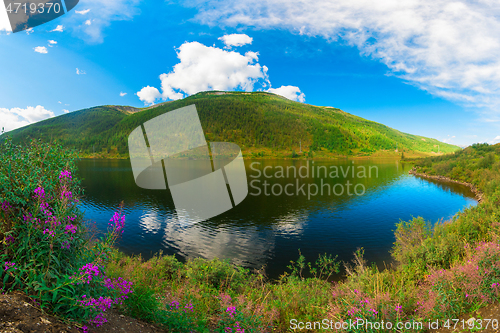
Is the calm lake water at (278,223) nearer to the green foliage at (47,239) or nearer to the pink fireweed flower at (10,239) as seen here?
the green foliage at (47,239)

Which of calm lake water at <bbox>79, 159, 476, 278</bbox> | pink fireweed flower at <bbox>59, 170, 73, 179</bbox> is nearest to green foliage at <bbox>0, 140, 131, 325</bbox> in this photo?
pink fireweed flower at <bbox>59, 170, 73, 179</bbox>

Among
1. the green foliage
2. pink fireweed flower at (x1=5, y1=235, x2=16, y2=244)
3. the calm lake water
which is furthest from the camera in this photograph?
the calm lake water

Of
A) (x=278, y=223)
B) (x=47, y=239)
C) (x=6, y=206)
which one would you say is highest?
(x=6, y=206)

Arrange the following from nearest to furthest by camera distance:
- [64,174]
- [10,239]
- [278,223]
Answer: [10,239] < [64,174] < [278,223]

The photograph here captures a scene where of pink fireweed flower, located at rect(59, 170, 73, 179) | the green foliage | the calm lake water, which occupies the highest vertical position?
pink fireweed flower, located at rect(59, 170, 73, 179)

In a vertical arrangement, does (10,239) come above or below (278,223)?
above

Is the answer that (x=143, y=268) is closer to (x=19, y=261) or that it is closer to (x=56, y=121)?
(x=19, y=261)

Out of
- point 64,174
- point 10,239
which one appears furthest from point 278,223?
point 10,239

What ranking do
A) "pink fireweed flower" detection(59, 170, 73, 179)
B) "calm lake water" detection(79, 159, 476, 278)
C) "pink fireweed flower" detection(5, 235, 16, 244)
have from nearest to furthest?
"pink fireweed flower" detection(5, 235, 16, 244) → "pink fireweed flower" detection(59, 170, 73, 179) → "calm lake water" detection(79, 159, 476, 278)

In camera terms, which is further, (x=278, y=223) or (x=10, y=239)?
(x=278, y=223)

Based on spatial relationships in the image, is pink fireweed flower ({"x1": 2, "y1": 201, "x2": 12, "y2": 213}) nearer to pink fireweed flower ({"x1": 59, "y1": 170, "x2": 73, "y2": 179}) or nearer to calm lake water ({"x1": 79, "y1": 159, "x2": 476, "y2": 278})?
pink fireweed flower ({"x1": 59, "y1": 170, "x2": 73, "y2": 179})

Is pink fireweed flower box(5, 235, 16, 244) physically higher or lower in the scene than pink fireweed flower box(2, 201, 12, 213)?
lower

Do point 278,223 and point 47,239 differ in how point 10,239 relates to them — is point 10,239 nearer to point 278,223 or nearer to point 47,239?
point 47,239

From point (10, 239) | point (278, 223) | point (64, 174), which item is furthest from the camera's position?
point (278, 223)
